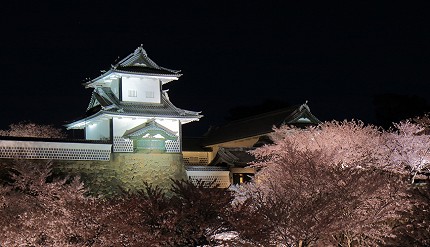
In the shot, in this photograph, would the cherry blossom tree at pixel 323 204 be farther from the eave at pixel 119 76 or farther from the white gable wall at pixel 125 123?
the eave at pixel 119 76

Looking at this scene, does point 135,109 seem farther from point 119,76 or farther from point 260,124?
point 260,124

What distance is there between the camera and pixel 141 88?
93.6 feet

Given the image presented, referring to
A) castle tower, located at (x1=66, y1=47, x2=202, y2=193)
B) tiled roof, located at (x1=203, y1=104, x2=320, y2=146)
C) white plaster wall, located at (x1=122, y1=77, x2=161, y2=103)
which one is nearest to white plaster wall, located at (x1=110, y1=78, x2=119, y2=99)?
castle tower, located at (x1=66, y1=47, x2=202, y2=193)

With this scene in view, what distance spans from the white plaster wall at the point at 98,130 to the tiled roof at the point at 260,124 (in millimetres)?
11891

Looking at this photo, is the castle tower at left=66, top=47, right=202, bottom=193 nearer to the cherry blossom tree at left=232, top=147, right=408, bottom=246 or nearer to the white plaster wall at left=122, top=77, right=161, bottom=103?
the white plaster wall at left=122, top=77, right=161, bottom=103

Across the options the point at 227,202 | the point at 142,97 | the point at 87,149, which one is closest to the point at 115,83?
the point at 142,97

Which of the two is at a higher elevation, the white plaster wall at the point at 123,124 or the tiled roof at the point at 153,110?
the tiled roof at the point at 153,110

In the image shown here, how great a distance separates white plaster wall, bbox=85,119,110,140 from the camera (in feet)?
90.8

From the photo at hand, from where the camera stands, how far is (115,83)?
28484 mm

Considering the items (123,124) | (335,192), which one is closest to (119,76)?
(123,124)

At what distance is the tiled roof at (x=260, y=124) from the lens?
37312 millimetres

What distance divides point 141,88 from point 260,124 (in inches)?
497

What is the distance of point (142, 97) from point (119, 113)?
2115mm

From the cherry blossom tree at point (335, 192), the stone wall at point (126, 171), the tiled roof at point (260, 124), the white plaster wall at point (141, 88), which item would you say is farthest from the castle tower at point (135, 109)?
the tiled roof at point (260, 124)
